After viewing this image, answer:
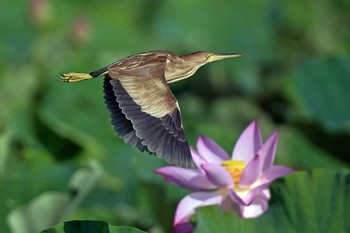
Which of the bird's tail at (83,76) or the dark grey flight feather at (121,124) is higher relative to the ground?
the bird's tail at (83,76)

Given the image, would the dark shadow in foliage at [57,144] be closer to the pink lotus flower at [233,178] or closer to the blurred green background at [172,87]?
the blurred green background at [172,87]

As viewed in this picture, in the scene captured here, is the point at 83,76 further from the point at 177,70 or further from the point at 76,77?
the point at 177,70

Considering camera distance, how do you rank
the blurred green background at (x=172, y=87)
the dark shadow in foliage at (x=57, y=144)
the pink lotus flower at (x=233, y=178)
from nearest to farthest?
the pink lotus flower at (x=233, y=178) → the blurred green background at (x=172, y=87) → the dark shadow in foliage at (x=57, y=144)

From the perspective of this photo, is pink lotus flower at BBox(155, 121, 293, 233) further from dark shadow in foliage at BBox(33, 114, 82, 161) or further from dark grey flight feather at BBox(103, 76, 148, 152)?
dark shadow in foliage at BBox(33, 114, 82, 161)

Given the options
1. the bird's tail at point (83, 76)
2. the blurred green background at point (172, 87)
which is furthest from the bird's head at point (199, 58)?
the blurred green background at point (172, 87)

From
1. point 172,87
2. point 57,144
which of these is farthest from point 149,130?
point 172,87

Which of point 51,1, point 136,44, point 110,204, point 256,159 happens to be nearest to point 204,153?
point 256,159

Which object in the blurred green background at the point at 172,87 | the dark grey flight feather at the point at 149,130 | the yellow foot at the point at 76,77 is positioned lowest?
the blurred green background at the point at 172,87
